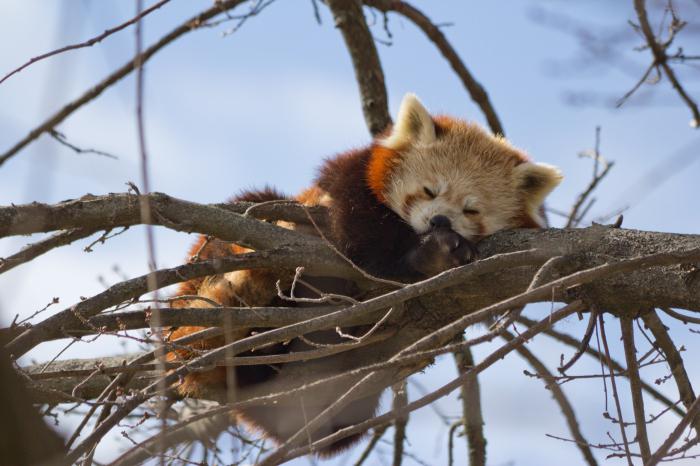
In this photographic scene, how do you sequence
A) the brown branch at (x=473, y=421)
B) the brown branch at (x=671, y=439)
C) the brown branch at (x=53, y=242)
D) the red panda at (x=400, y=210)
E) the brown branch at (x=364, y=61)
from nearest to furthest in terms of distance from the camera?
the brown branch at (x=671, y=439), the brown branch at (x=53, y=242), the red panda at (x=400, y=210), the brown branch at (x=473, y=421), the brown branch at (x=364, y=61)

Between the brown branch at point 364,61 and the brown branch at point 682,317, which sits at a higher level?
the brown branch at point 364,61

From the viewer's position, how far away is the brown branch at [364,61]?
239 inches

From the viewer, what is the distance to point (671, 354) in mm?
3375

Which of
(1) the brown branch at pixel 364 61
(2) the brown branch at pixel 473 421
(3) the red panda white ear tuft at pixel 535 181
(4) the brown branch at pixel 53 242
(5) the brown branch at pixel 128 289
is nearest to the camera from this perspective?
(5) the brown branch at pixel 128 289

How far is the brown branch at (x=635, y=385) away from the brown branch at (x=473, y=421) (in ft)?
6.71

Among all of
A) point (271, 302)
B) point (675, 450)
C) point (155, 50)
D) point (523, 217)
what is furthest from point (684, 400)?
point (155, 50)

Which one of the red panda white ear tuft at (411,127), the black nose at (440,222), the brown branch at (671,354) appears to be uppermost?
the red panda white ear tuft at (411,127)

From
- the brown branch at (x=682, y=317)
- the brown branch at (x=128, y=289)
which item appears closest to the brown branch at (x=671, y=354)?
the brown branch at (x=682, y=317)

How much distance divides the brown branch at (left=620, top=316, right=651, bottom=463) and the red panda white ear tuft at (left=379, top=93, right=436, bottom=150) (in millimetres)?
2042

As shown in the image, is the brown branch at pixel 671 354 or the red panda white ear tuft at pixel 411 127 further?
the red panda white ear tuft at pixel 411 127

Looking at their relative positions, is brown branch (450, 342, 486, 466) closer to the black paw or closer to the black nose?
the black nose

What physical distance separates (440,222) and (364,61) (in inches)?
88.0

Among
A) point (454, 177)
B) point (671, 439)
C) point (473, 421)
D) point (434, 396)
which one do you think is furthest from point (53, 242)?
point (473, 421)

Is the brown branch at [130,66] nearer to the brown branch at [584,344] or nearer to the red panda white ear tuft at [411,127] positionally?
the red panda white ear tuft at [411,127]
